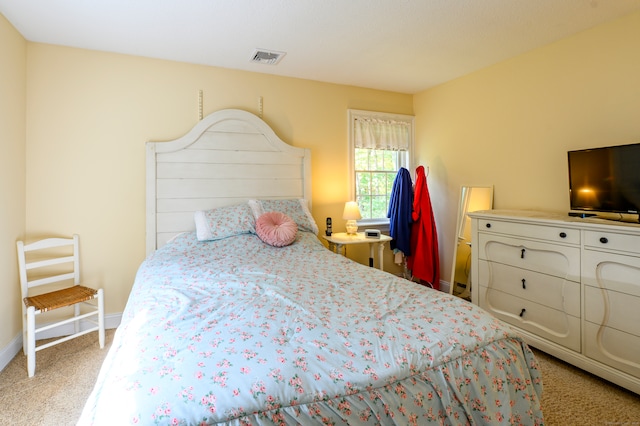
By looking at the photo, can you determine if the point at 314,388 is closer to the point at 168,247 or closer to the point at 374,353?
the point at 374,353

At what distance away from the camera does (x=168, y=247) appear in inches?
107

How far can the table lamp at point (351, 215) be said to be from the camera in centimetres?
353

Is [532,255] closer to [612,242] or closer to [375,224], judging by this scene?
[612,242]

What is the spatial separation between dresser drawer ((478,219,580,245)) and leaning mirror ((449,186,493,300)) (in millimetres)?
659

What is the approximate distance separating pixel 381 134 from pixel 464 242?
1.55 meters

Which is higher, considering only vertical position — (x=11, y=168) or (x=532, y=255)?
(x=11, y=168)

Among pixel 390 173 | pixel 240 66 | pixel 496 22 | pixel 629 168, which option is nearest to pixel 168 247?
pixel 240 66

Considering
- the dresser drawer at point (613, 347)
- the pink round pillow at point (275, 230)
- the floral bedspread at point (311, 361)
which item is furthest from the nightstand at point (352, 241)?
the dresser drawer at point (613, 347)

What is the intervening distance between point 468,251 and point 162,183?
3.05 m

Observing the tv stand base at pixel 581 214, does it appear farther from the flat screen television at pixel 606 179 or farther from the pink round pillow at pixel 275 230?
the pink round pillow at pixel 275 230

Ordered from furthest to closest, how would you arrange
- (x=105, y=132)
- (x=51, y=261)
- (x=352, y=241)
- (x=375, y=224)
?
(x=375, y=224), (x=352, y=241), (x=105, y=132), (x=51, y=261)

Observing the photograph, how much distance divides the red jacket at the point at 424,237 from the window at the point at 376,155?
0.45m

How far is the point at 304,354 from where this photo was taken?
3.58ft

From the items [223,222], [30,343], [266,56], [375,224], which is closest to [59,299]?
[30,343]
